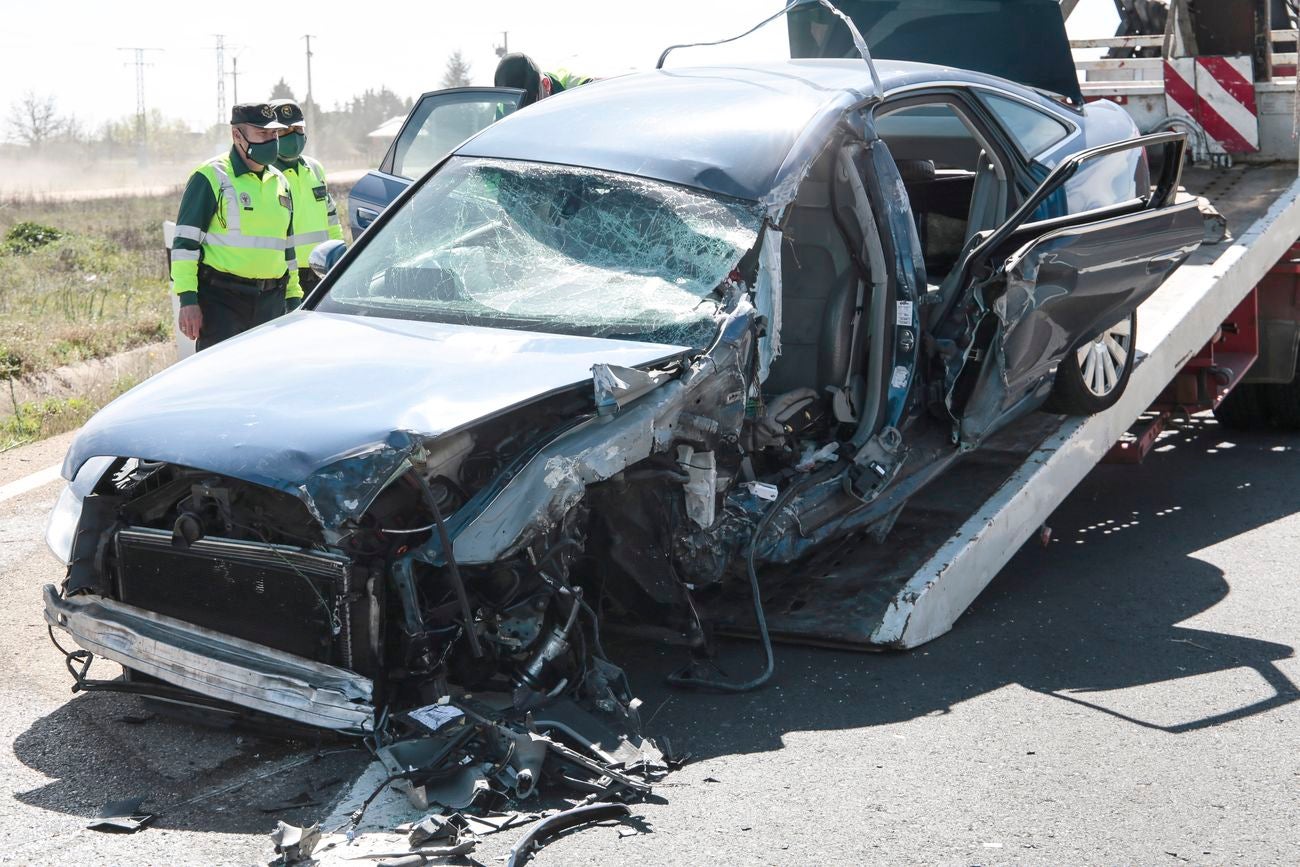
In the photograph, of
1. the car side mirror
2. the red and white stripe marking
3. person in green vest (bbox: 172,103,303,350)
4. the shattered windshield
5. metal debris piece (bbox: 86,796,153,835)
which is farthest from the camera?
the red and white stripe marking

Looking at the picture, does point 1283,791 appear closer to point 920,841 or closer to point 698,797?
point 920,841

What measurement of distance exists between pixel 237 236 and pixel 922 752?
4.49 m

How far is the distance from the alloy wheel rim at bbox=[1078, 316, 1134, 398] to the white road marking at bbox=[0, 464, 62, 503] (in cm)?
489

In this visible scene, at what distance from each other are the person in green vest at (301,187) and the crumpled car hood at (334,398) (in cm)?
276

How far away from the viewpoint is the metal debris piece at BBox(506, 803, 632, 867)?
3350mm

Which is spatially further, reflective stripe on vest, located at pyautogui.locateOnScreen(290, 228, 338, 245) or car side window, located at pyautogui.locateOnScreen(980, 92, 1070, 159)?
reflective stripe on vest, located at pyautogui.locateOnScreen(290, 228, 338, 245)

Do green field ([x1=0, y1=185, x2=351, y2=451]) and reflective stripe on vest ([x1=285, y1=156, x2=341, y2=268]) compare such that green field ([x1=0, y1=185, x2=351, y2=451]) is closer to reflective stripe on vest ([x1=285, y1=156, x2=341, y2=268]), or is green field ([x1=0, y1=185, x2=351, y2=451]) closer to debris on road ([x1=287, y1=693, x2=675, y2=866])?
reflective stripe on vest ([x1=285, y1=156, x2=341, y2=268])

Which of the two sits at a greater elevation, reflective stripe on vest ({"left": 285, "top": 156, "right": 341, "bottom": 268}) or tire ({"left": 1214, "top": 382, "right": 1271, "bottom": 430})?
reflective stripe on vest ({"left": 285, "top": 156, "right": 341, "bottom": 268})

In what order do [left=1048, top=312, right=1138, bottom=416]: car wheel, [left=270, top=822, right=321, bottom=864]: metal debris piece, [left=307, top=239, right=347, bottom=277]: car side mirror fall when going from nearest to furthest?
[left=270, top=822, right=321, bottom=864]: metal debris piece, [left=307, top=239, right=347, bottom=277]: car side mirror, [left=1048, top=312, right=1138, bottom=416]: car wheel

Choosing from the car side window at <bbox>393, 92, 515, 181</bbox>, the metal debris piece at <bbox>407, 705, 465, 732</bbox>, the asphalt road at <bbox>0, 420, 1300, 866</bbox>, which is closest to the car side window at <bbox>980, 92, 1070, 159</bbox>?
the asphalt road at <bbox>0, 420, 1300, 866</bbox>

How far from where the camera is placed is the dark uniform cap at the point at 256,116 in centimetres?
686

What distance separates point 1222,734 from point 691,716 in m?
1.55

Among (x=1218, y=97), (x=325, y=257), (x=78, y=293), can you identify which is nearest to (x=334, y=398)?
(x=325, y=257)

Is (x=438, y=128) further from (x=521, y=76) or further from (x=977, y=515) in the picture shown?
(x=977, y=515)
